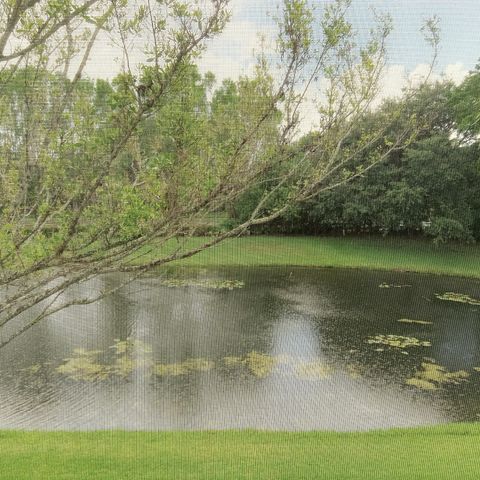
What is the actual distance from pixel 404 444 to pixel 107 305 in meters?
8.77

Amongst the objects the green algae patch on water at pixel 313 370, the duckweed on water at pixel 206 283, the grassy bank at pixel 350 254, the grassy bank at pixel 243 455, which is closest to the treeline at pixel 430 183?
the grassy bank at pixel 350 254

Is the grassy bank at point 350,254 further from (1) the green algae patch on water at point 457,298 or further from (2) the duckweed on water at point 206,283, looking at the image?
(1) the green algae patch on water at point 457,298

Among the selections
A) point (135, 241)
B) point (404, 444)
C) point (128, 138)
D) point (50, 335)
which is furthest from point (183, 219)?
point (50, 335)

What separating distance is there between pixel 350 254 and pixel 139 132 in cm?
1934

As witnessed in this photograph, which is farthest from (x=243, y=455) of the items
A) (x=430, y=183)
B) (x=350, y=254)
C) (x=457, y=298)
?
(x=430, y=183)

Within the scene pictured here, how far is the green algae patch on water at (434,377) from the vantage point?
28.6 feet

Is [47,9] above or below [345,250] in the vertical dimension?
above

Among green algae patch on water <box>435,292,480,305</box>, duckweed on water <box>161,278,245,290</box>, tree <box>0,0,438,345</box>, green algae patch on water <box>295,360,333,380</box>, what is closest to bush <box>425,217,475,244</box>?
green algae patch on water <box>435,292,480,305</box>

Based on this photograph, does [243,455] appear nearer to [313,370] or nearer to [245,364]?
[245,364]

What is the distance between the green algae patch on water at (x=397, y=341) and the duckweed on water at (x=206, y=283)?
5855 mm

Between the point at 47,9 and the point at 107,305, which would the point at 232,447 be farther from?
the point at 107,305

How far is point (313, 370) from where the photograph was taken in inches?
364

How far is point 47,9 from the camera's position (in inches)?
111

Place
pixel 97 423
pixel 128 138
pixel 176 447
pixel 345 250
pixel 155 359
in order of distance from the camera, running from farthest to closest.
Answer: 1. pixel 345 250
2. pixel 155 359
3. pixel 97 423
4. pixel 176 447
5. pixel 128 138
